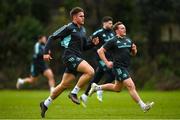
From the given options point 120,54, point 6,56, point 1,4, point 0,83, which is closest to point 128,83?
point 120,54

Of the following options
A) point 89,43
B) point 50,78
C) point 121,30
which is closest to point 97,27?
point 50,78

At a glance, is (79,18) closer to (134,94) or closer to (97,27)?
(134,94)

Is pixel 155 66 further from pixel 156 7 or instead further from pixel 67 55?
pixel 67 55

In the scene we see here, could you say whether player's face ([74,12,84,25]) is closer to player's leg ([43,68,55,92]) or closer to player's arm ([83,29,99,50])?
player's arm ([83,29,99,50])

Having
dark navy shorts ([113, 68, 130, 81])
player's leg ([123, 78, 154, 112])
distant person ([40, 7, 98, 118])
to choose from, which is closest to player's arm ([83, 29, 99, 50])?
distant person ([40, 7, 98, 118])

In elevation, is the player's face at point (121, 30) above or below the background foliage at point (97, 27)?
above

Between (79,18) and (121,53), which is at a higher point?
(79,18)

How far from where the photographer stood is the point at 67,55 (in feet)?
54.6

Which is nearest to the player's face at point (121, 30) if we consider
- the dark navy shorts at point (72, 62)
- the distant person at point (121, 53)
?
the distant person at point (121, 53)

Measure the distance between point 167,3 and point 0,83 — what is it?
12.6 metres

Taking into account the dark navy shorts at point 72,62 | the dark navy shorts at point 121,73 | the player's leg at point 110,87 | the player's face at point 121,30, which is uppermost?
the player's face at point 121,30

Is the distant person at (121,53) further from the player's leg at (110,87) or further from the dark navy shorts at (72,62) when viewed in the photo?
the dark navy shorts at (72,62)

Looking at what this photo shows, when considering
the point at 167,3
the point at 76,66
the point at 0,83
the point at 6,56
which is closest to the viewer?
the point at 76,66

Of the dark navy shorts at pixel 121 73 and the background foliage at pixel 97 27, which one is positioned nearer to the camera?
the dark navy shorts at pixel 121 73
